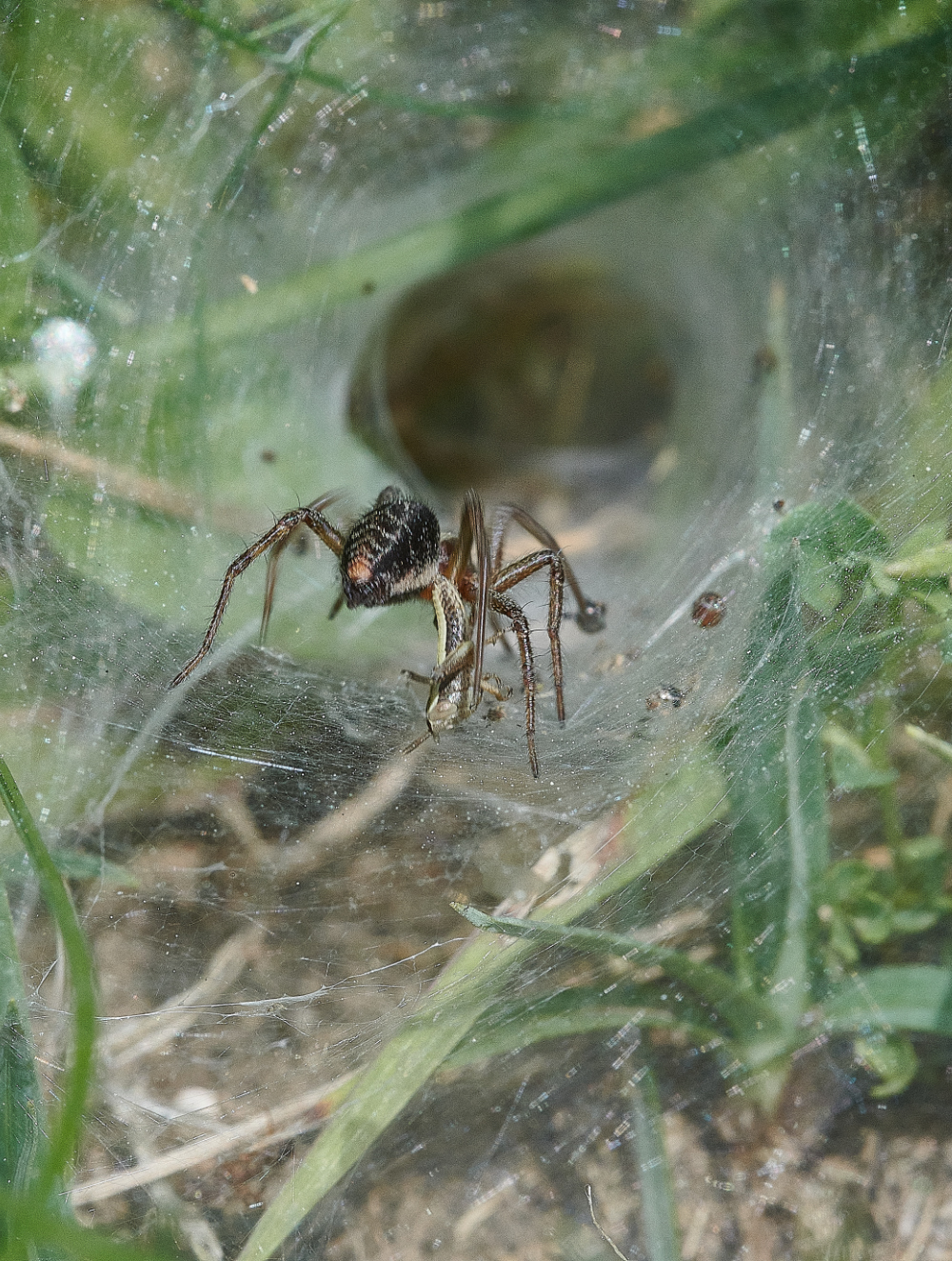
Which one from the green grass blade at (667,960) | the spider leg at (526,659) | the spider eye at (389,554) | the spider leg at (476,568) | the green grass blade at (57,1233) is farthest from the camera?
the spider eye at (389,554)

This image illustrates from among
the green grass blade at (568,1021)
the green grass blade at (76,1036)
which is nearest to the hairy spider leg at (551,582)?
the green grass blade at (568,1021)

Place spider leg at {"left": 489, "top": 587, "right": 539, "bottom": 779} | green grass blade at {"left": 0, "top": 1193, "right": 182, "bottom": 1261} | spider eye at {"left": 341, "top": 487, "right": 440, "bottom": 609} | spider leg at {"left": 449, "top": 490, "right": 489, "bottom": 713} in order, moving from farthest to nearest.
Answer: spider eye at {"left": 341, "top": 487, "right": 440, "bottom": 609} < spider leg at {"left": 449, "top": 490, "right": 489, "bottom": 713} < spider leg at {"left": 489, "top": 587, "right": 539, "bottom": 779} < green grass blade at {"left": 0, "top": 1193, "right": 182, "bottom": 1261}

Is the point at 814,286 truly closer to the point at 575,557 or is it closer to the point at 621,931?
the point at 575,557

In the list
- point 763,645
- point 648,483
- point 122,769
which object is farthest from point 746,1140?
point 648,483

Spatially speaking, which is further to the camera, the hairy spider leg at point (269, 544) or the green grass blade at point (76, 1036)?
the hairy spider leg at point (269, 544)

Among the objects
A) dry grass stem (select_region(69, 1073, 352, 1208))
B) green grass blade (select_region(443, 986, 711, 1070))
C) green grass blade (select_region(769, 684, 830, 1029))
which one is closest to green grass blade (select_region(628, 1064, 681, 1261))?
green grass blade (select_region(443, 986, 711, 1070))

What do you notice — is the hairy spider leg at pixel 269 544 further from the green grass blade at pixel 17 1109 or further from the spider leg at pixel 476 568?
the green grass blade at pixel 17 1109

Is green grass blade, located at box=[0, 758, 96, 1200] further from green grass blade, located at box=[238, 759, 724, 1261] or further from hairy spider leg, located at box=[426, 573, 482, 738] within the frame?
hairy spider leg, located at box=[426, 573, 482, 738]
